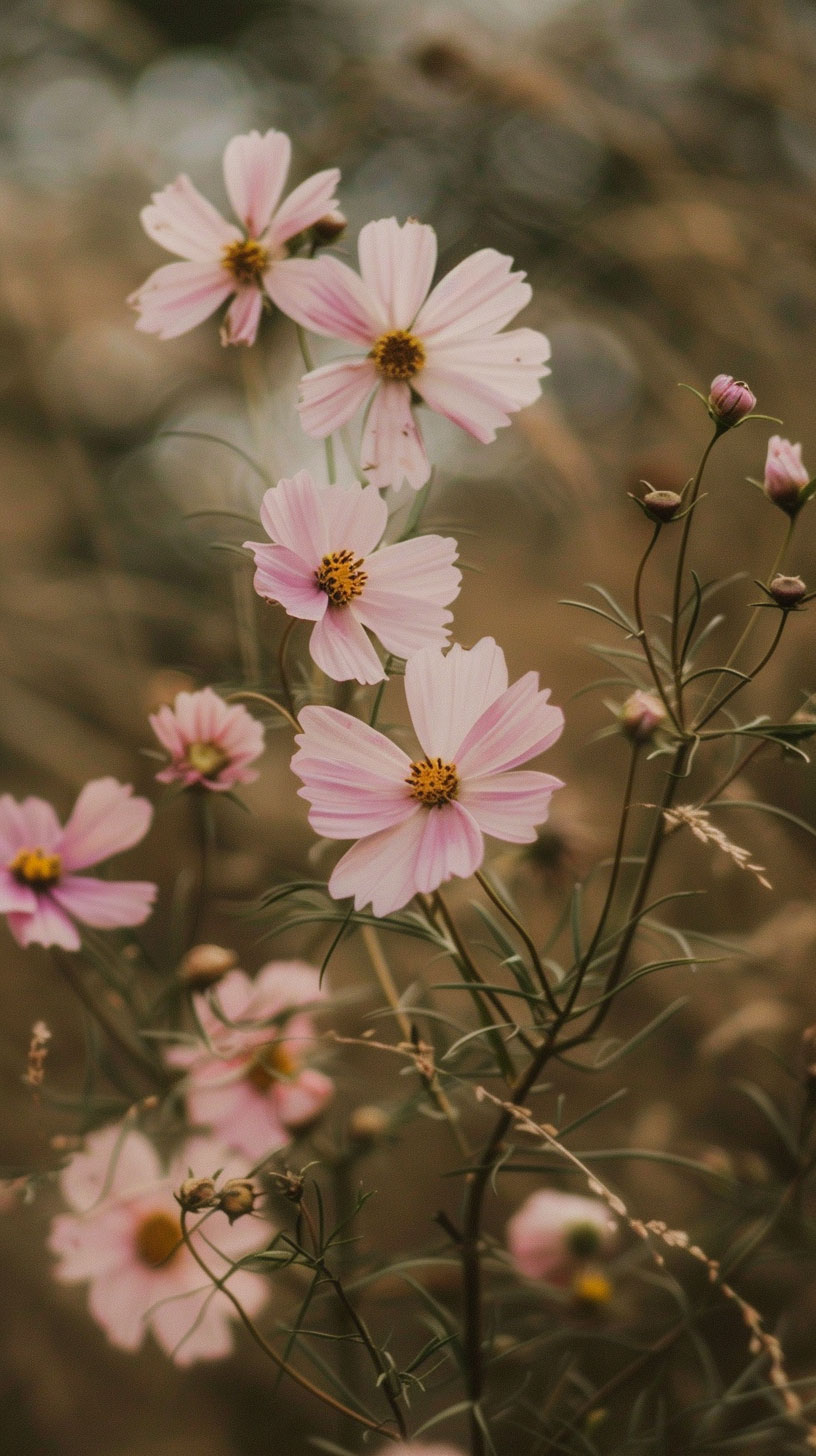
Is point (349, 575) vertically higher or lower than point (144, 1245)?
higher

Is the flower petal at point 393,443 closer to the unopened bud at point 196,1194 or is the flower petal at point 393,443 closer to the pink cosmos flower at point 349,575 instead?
the pink cosmos flower at point 349,575

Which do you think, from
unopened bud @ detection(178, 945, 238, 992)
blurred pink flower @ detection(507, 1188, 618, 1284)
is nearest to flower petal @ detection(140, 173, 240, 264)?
unopened bud @ detection(178, 945, 238, 992)

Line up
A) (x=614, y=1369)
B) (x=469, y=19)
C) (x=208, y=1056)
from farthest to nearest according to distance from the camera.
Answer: (x=469, y=19), (x=614, y=1369), (x=208, y=1056)

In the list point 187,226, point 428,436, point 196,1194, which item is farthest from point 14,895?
point 428,436

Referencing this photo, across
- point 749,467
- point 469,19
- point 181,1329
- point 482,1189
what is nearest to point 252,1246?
point 181,1329

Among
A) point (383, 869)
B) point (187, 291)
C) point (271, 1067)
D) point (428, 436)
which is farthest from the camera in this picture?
point (428, 436)

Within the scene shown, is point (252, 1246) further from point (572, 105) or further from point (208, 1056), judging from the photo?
point (572, 105)

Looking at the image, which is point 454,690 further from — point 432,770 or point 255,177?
point 255,177
